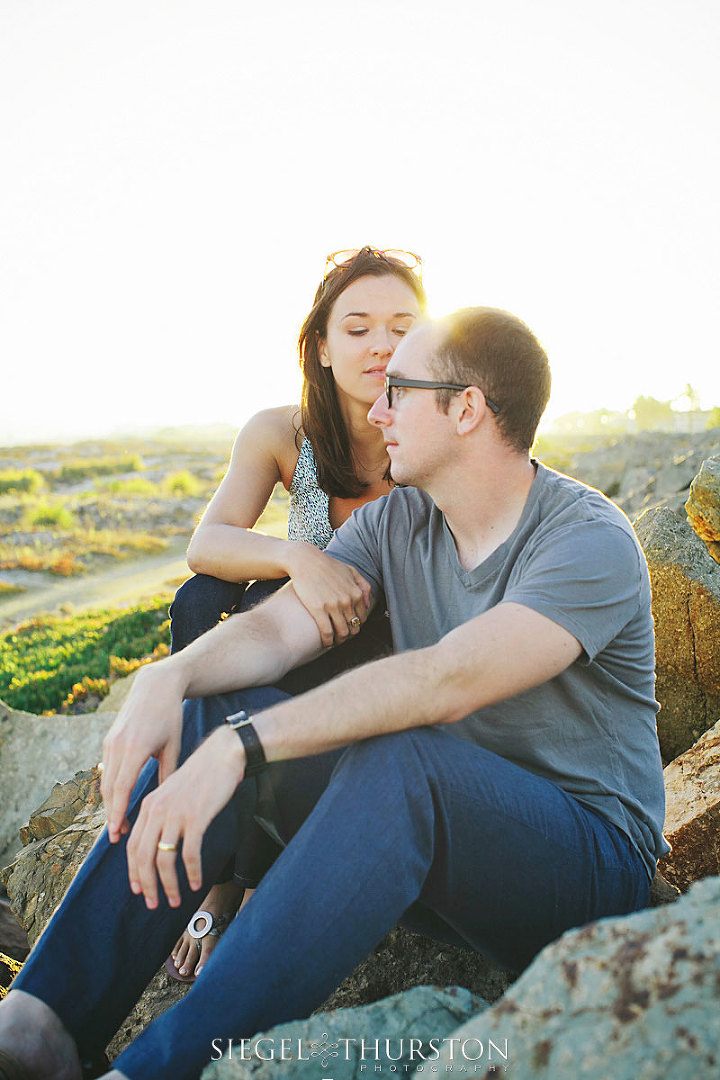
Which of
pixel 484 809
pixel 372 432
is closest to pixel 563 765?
pixel 484 809

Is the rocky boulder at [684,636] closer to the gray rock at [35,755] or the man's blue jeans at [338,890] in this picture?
the man's blue jeans at [338,890]

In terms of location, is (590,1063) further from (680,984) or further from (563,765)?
(563,765)

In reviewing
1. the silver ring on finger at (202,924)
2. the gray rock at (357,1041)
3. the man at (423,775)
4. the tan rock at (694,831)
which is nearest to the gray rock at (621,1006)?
the gray rock at (357,1041)

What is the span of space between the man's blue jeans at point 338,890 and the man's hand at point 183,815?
17 centimetres

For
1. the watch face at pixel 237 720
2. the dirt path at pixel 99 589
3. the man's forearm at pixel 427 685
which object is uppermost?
the man's forearm at pixel 427 685

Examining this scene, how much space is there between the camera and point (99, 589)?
18.1 meters

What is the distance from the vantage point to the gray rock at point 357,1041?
65.3 inches

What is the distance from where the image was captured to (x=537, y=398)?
9.07ft

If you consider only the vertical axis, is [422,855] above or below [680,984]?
below

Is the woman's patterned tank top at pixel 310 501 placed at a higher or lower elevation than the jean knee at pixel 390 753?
higher

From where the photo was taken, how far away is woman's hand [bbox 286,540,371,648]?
297cm

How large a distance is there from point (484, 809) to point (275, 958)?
1.89 feet

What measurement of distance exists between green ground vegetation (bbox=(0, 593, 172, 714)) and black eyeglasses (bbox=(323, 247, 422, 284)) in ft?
18.1

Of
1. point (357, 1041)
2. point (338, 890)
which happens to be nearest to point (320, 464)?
point (338, 890)
